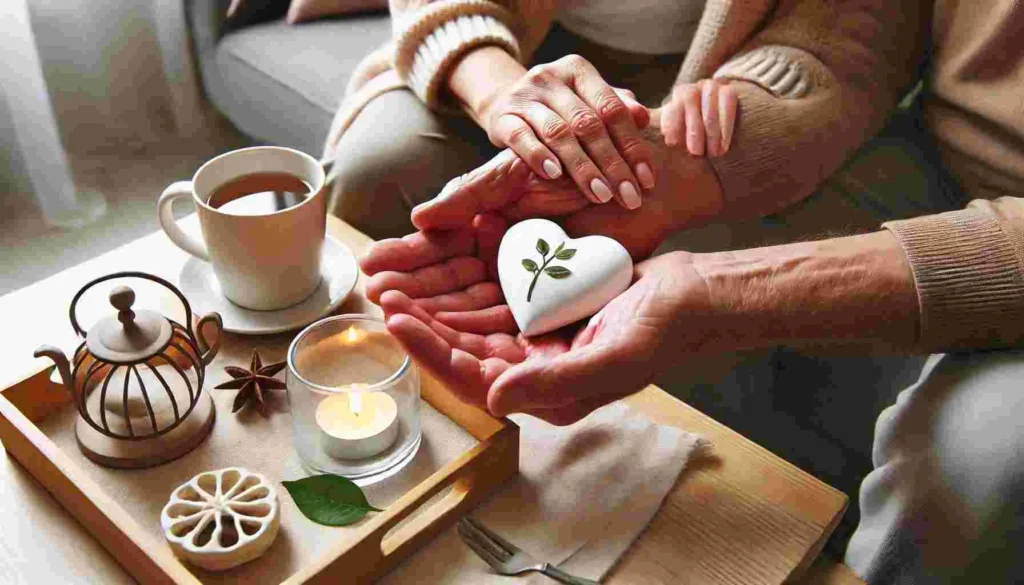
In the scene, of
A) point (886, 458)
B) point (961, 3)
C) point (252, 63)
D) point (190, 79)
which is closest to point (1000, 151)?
point (961, 3)

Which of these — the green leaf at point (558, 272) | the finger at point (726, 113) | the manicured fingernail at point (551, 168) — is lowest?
the green leaf at point (558, 272)

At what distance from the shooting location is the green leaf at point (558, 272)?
88cm

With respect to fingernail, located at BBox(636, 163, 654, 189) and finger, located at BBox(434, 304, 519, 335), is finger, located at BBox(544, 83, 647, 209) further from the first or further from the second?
finger, located at BBox(434, 304, 519, 335)

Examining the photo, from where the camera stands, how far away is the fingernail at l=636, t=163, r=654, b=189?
100cm

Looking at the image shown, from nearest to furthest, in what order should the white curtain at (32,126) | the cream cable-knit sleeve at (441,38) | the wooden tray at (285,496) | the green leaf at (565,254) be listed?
1. the wooden tray at (285,496)
2. the green leaf at (565,254)
3. the cream cable-knit sleeve at (441,38)
4. the white curtain at (32,126)

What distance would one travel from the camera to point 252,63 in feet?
5.42

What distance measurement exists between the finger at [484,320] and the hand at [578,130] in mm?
165

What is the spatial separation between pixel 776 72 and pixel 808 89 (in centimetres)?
4

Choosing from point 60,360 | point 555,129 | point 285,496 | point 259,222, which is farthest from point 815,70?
point 60,360

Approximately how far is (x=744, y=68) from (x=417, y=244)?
49 centimetres

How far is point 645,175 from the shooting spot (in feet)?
3.28

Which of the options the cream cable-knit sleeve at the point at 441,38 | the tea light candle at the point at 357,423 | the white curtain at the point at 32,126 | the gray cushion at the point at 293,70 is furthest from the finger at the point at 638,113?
the white curtain at the point at 32,126

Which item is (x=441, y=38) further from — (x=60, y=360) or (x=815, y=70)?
(x=60, y=360)

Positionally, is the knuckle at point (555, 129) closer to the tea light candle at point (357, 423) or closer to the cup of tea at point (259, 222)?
the cup of tea at point (259, 222)
